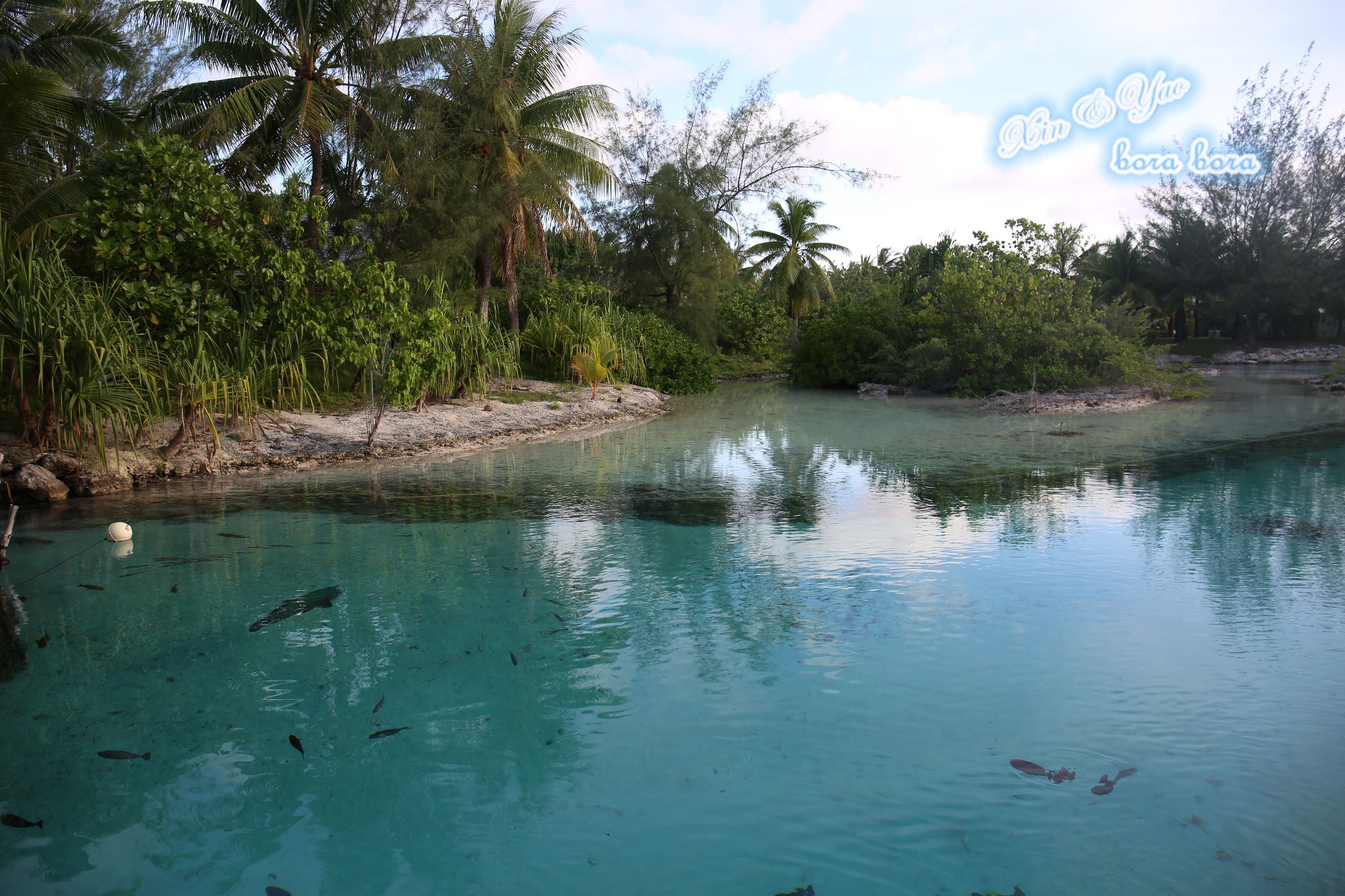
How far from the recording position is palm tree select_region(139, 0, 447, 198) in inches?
650

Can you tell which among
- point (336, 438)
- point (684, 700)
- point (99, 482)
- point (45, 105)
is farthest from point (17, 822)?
point (45, 105)

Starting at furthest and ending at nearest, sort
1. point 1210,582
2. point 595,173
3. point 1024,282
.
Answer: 1. point 595,173
2. point 1024,282
3. point 1210,582

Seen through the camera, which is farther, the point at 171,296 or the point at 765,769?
the point at 171,296

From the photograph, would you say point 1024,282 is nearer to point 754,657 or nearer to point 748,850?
point 754,657

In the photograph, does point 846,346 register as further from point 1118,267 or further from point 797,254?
point 1118,267

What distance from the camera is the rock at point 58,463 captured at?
27.7 ft

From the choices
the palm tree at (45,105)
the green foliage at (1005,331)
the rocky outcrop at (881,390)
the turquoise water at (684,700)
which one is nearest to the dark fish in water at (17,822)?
the turquoise water at (684,700)

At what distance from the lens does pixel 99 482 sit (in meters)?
8.68

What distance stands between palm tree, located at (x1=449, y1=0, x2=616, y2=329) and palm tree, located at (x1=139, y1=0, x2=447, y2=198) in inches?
58.6

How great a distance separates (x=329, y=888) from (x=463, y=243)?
1706cm

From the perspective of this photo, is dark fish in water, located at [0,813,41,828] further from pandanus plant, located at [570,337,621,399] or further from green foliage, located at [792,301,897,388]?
green foliage, located at [792,301,897,388]

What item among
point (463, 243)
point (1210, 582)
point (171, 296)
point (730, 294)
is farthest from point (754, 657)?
point (730, 294)

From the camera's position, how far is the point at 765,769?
325cm

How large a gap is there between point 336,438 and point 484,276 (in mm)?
10553
